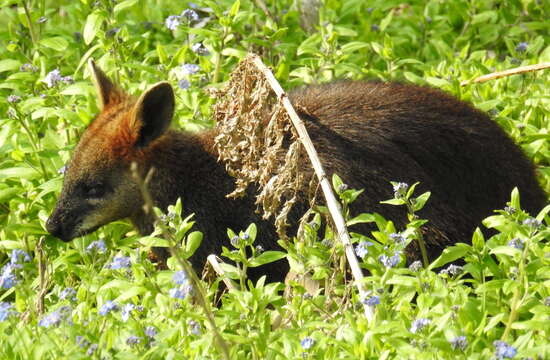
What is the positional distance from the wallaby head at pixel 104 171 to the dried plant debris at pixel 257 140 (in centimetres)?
39

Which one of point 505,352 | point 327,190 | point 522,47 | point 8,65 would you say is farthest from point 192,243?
point 522,47

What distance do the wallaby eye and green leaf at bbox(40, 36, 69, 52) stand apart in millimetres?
1821

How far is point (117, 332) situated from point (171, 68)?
125 inches

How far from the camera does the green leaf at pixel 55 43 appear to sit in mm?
7770

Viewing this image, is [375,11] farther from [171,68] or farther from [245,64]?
[245,64]

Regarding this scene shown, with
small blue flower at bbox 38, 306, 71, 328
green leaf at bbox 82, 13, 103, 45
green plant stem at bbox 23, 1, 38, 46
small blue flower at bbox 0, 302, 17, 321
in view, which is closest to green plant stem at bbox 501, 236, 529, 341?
small blue flower at bbox 38, 306, 71, 328

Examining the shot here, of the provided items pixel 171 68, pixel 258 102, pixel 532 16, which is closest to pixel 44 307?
pixel 258 102

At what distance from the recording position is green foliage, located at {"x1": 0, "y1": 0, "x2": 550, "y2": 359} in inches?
179

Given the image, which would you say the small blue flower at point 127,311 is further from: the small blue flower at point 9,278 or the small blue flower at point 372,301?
the small blue flower at point 372,301

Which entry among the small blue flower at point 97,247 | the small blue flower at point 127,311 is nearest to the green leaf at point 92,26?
the small blue flower at point 97,247

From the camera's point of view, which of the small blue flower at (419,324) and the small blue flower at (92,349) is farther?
the small blue flower at (92,349)

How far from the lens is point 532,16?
896 cm

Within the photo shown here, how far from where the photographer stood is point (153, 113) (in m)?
6.28

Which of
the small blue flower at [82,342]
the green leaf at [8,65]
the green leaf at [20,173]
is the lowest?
the green leaf at [20,173]
